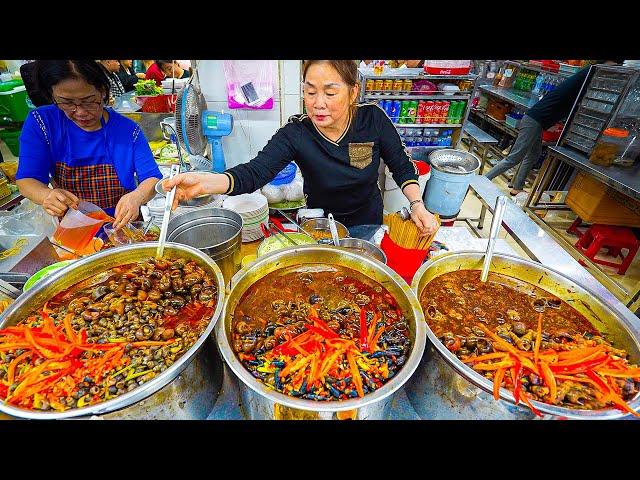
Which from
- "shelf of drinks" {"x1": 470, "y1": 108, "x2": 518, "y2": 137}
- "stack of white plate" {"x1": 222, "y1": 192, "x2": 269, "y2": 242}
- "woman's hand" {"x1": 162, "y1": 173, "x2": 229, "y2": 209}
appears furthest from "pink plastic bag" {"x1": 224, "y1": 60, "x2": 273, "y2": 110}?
"shelf of drinks" {"x1": 470, "y1": 108, "x2": 518, "y2": 137}

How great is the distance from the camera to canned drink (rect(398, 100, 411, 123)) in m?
7.13

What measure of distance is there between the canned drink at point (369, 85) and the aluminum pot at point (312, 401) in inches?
239

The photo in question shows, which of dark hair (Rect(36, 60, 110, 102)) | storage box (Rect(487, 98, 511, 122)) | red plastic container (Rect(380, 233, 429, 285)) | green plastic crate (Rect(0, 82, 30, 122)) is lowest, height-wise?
green plastic crate (Rect(0, 82, 30, 122))

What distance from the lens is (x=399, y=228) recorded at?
185 centimetres

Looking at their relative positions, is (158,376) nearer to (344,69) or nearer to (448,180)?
(344,69)

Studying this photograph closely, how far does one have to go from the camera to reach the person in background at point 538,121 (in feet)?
19.7

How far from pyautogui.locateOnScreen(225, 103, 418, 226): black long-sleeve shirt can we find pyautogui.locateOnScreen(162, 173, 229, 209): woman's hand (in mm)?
324

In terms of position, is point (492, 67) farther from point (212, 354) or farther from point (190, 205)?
point (212, 354)

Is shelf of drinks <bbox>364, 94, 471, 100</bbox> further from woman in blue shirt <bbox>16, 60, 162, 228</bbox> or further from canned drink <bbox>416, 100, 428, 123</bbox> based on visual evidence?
woman in blue shirt <bbox>16, 60, 162, 228</bbox>

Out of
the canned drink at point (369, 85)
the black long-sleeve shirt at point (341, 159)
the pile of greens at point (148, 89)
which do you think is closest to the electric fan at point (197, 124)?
the black long-sleeve shirt at point (341, 159)

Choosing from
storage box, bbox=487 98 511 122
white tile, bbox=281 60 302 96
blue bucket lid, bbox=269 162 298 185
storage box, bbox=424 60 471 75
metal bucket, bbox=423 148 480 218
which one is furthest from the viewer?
storage box, bbox=487 98 511 122

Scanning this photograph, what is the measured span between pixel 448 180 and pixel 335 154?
3483mm

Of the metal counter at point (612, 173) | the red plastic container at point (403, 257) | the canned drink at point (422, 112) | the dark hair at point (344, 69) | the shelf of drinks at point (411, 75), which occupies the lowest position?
the metal counter at point (612, 173)

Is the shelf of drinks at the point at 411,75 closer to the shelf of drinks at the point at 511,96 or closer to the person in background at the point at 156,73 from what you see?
the shelf of drinks at the point at 511,96
